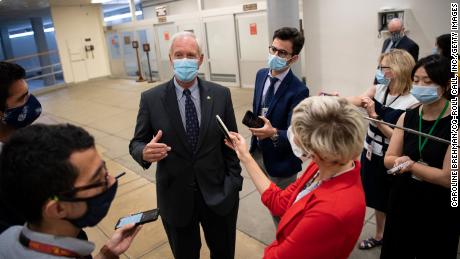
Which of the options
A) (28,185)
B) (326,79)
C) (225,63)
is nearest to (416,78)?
(28,185)

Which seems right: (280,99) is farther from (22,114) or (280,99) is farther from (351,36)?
(351,36)

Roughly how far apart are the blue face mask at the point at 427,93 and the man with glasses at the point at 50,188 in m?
1.97

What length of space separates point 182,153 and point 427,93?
1615mm

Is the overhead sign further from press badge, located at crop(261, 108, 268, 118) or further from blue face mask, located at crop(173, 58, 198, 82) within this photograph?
blue face mask, located at crop(173, 58, 198, 82)

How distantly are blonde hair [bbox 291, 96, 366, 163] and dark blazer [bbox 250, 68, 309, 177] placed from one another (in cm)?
91

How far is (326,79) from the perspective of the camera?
287 inches

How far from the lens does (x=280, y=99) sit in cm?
248

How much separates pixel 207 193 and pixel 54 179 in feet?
3.64

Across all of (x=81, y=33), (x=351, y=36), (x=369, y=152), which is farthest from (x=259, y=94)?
(x=81, y=33)

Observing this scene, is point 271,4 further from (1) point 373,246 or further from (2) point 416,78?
(1) point 373,246

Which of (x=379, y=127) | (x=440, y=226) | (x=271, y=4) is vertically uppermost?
(x=271, y=4)

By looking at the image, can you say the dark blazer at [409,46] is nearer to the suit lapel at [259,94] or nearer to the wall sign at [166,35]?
the suit lapel at [259,94]

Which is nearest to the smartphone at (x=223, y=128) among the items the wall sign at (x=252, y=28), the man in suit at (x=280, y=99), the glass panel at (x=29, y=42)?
the man in suit at (x=280, y=99)

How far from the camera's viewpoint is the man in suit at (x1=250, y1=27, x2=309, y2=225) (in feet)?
8.07
